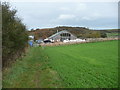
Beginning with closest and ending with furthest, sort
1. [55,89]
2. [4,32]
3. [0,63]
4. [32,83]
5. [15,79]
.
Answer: [55,89] → [32,83] → [15,79] → [4,32] → [0,63]

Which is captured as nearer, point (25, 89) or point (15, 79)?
point (25, 89)

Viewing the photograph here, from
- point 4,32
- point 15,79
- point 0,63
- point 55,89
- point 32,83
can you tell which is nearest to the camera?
point 55,89

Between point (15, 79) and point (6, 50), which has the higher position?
point (6, 50)

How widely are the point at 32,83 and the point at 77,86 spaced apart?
205 centimetres

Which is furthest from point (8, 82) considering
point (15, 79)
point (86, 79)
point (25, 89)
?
point (86, 79)

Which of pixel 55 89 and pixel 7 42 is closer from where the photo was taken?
pixel 55 89

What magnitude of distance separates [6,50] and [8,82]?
7.16 ft

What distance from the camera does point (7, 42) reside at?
32.5 feet

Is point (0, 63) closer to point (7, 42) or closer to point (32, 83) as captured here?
point (7, 42)

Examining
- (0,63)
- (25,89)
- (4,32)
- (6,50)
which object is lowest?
(25,89)

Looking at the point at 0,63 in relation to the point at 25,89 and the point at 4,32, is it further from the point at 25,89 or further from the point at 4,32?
the point at 25,89

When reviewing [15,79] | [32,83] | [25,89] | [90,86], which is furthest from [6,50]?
[90,86]

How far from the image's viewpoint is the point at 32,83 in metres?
7.89

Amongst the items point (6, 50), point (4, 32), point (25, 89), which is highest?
point (4, 32)
